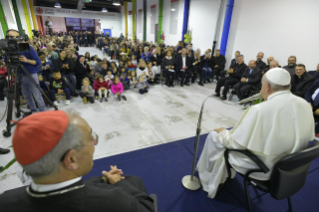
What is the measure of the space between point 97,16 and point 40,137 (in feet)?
75.2

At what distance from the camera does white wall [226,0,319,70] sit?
14.5 feet

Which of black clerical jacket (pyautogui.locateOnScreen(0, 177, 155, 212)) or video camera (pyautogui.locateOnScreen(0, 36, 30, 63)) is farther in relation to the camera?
video camera (pyautogui.locateOnScreen(0, 36, 30, 63))

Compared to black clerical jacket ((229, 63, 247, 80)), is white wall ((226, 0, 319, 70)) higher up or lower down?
higher up

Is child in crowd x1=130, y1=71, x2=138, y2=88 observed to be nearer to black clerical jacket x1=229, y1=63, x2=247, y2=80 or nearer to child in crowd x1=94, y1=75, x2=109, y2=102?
child in crowd x1=94, y1=75, x2=109, y2=102

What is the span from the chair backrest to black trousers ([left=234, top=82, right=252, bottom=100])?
3580mm

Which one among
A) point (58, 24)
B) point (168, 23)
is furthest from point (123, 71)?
point (58, 24)

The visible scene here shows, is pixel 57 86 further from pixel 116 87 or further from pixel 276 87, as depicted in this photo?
pixel 276 87

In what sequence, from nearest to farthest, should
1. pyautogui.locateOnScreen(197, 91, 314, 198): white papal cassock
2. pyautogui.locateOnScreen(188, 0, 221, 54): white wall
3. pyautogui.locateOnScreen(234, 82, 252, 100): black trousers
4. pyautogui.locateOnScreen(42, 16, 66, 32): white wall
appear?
pyautogui.locateOnScreen(197, 91, 314, 198): white papal cassock
pyautogui.locateOnScreen(234, 82, 252, 100): black trousers
pyautogui.locateOnScreen(188, 0, 221, 54): white wall
pyautogui.locateOnScreen(42, 16, 66, 32): white wall

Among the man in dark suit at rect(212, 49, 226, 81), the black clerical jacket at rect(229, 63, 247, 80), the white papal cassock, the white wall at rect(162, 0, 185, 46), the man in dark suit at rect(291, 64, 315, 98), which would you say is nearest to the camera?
the white papal cassock

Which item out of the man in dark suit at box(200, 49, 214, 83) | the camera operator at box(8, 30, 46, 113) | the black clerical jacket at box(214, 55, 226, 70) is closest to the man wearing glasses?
the camera operator at box(8, 30, 46, 113)

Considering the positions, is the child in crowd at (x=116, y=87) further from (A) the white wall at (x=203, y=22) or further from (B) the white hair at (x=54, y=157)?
(A) the white wall at (x=203, y=22)

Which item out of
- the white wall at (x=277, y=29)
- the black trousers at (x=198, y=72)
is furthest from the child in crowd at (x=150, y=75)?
the white wall at (x=277, y=29)

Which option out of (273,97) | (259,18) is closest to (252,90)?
(259,18)

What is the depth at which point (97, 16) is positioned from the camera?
19797mm
